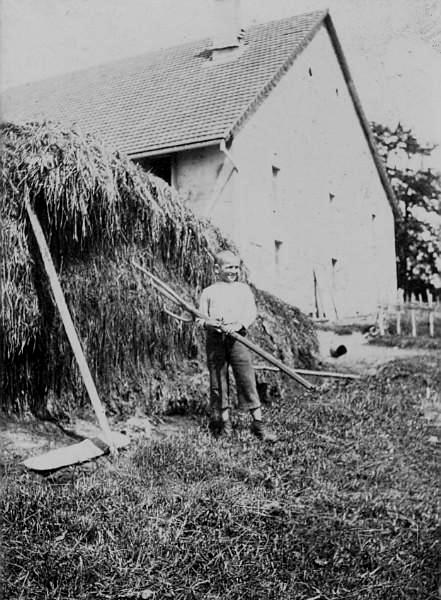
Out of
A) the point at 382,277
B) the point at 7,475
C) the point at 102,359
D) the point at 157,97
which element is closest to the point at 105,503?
the point at 7,475

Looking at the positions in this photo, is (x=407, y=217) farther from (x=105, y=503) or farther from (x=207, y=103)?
(x=207, y=103)

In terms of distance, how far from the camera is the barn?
11.1 ft

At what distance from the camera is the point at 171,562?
1.82 metres

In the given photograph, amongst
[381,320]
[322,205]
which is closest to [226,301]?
[322,205]

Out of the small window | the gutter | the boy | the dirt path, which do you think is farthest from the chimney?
the small window

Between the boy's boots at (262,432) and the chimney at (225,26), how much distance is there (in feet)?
6.03

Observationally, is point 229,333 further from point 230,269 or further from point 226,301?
point 230,269

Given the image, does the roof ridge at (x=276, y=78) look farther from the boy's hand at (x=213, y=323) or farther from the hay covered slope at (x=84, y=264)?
the boy's hand at (x=213, y=323)

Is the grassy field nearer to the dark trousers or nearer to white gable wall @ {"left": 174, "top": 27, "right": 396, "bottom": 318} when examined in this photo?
the dark trousers

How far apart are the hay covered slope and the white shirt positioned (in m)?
0.35

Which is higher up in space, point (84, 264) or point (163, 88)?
point (163, 88)

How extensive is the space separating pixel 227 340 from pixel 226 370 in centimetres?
18

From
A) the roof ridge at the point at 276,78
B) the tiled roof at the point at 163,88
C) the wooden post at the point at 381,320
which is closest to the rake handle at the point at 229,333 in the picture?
the wooden post at the point at 381,320

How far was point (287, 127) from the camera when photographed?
181 inches
